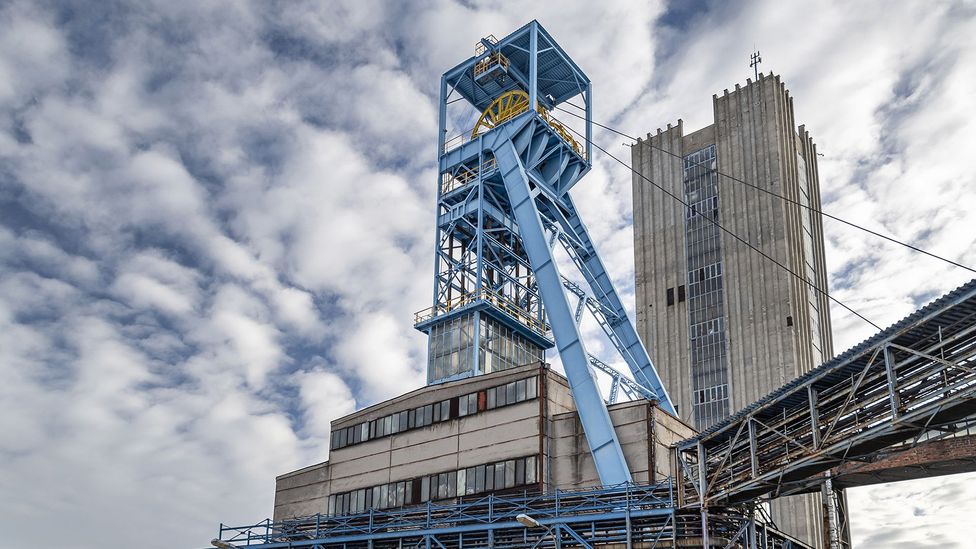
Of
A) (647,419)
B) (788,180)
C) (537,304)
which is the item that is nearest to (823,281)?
(788,180)

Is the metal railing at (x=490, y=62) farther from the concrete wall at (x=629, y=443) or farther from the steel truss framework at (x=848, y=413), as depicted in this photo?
→ the steel truss framework at (x=848, y=413)

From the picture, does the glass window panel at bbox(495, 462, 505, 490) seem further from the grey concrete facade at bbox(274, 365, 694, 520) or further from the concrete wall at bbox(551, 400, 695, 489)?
the concrete wall at bbox(551, 400, 695, 489)

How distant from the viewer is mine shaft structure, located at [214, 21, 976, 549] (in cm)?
2453

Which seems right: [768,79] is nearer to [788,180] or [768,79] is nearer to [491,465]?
[788,180]

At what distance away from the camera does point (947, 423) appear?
24000 mm

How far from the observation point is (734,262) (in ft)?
Result: 240

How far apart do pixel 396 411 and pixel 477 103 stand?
20746mm

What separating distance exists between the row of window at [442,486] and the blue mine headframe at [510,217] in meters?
6.48

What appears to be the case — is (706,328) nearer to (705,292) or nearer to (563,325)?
(705,292)

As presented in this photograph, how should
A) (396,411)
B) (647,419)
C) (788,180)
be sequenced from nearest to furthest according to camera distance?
1. (647,419)
2. (396,411)
3. (788,180)

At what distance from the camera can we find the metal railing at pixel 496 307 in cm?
4744

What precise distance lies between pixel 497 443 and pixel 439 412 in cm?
396

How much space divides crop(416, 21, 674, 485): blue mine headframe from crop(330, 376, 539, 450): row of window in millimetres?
3648

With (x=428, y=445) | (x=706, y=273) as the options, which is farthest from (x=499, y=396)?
(x=706, y=273)
